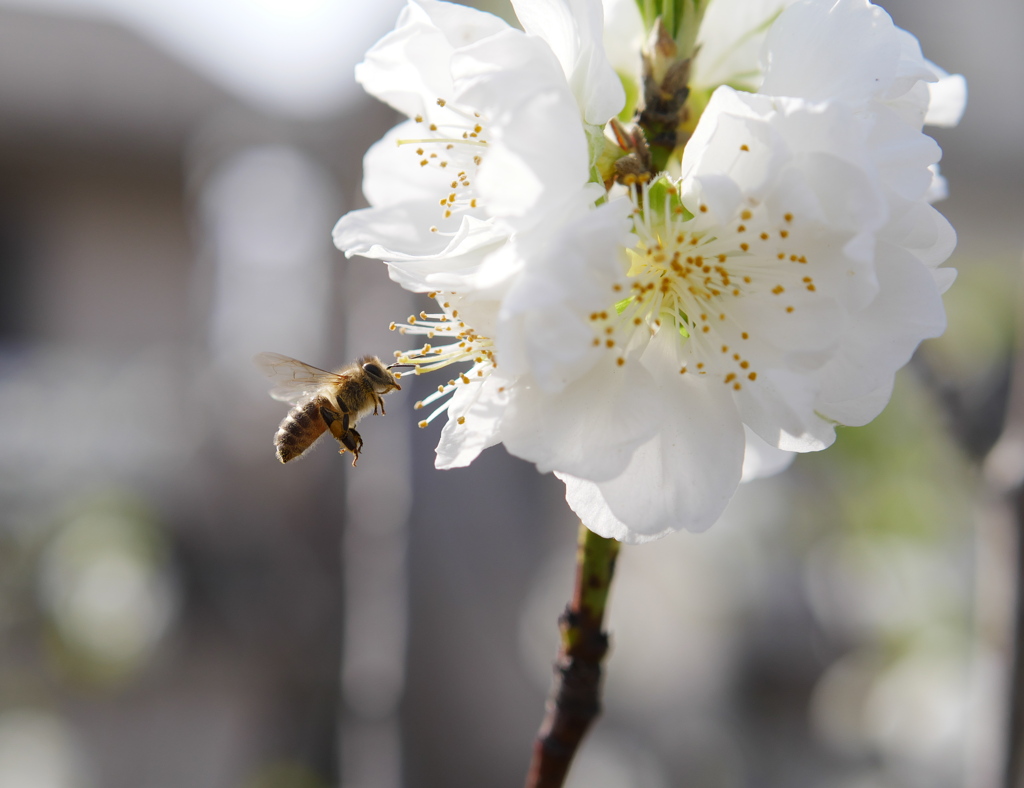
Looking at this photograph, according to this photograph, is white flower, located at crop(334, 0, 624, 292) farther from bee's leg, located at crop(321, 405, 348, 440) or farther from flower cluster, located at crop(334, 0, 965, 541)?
bee's leg, located at crop(321, 405, 348, 440)

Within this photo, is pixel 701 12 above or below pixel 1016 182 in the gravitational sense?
above

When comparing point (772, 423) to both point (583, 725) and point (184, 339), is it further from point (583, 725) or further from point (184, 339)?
point (184, 339)

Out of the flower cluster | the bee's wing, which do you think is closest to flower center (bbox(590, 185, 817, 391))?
the flower cluster

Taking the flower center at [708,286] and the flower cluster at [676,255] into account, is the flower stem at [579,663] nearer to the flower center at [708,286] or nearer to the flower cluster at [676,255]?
the flower cluster at [676,255]

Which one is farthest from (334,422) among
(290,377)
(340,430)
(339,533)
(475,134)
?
(339,533)

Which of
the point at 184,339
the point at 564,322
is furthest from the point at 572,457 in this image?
the point at 184,339

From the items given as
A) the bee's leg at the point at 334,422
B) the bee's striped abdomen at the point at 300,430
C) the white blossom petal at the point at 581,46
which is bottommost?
the bee's striped abdomen at the point at 300,430

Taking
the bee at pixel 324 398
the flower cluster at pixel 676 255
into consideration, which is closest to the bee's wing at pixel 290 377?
the bee at pixel 324 398
